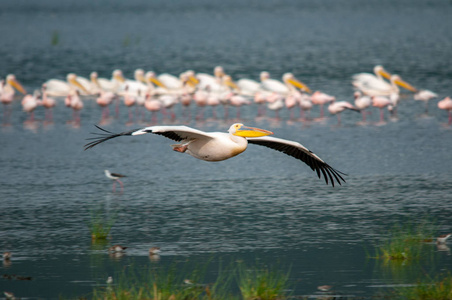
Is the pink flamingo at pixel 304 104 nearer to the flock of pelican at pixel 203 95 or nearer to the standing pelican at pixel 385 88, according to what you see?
the flock of pelican at pixel 203 95

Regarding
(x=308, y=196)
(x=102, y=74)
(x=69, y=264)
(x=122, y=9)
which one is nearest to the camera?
(x=69, y=264)

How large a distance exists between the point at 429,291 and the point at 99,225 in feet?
12.5

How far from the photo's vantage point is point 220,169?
12828 millimetres

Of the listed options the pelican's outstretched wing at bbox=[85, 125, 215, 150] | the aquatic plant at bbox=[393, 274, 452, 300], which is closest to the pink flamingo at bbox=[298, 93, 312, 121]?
the pelican's outstretched wing at bbox=[85, 125, 215, 150]

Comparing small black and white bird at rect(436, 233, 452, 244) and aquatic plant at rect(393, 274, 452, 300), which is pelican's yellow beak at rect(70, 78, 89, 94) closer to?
small black and white bird at rect(436, 233, 452, 244)

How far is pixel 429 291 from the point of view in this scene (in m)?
6.55

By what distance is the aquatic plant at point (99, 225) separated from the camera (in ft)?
29.3

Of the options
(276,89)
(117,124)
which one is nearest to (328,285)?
(117,124)

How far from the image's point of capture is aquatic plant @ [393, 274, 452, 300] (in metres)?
6.50

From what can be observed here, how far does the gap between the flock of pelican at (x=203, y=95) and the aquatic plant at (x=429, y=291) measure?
9.50 metres

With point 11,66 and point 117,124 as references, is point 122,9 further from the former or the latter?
point 117,124

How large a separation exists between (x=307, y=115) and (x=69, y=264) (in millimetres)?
10120

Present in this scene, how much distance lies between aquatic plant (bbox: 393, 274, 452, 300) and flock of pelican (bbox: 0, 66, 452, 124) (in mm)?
9500

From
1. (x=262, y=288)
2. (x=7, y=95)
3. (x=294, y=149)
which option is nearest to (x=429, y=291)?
(x=262, y=288)
